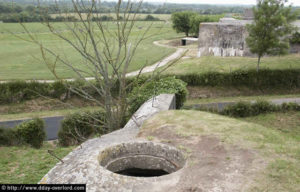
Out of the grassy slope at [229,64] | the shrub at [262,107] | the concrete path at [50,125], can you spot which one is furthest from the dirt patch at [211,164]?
the grassy slope at [229,64]

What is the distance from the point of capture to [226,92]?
2547 centimetres

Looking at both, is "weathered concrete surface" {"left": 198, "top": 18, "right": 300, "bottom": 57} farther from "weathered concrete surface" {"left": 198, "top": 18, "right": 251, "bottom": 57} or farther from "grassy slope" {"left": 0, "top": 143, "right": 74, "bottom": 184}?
"grassy slope" {"left": 0, "top": 143, "right": 74, "bottom": 184}

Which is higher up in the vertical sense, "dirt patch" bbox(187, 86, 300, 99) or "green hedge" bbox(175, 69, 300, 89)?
"green hedge" bbox(175, 69, 300, 89)

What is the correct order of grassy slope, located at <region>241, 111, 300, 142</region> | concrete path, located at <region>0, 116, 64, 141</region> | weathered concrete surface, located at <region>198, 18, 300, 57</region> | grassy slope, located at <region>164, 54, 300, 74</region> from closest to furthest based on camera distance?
grassy slope, located at <region>241, 111, 300, 142</region>, concrete path, located at <region>0, 116, 64, 141</region>, grassy slope, located at <region>164, 54, 300, 74</region>, weathered concrete surface, located at <region>198, 18, 300, 57</region>

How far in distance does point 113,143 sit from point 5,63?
33315 millimetres

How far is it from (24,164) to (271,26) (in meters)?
22.1

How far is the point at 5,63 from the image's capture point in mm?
36594

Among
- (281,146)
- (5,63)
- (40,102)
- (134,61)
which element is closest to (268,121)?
(281,146)

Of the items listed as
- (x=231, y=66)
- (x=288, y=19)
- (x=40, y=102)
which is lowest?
(x=40, y=102)

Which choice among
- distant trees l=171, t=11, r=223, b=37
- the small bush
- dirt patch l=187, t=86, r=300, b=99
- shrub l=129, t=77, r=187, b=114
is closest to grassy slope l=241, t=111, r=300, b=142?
the small bush

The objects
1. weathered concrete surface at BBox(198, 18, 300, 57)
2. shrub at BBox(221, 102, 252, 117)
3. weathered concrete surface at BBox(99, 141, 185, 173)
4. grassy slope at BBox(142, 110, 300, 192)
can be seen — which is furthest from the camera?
weathered concrete surface at BBox(198, 18, 300, 57)

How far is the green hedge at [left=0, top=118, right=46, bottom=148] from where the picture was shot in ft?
50.1

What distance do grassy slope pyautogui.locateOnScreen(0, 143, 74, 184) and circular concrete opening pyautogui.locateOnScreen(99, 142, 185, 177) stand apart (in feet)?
13.3

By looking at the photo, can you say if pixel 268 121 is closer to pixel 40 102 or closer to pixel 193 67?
pixel 193 67
